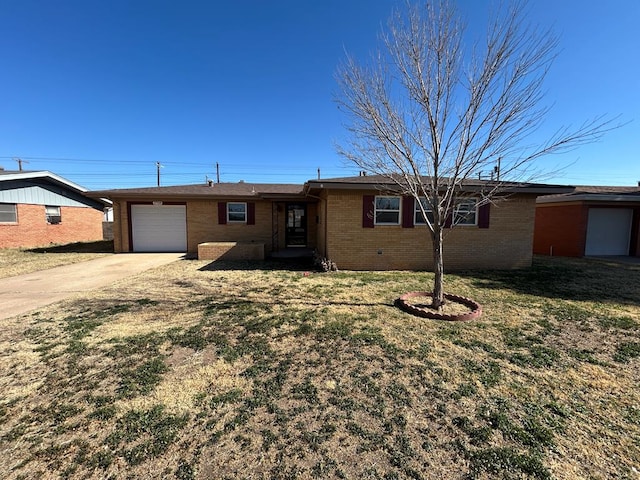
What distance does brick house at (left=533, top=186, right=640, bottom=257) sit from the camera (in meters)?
12.5

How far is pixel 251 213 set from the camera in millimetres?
12977

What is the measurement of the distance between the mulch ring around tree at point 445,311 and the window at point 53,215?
65.7 feet

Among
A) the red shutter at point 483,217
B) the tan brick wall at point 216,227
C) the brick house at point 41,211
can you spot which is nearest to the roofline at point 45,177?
the brick house at point 41,211

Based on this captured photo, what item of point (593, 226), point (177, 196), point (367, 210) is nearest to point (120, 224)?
point (177, 196)

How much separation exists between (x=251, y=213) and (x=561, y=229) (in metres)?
14.0

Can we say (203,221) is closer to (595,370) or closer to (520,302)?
(520,302)

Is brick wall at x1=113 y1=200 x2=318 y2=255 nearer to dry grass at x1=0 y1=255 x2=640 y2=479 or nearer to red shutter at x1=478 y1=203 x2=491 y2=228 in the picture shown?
dry grass at x1=0 y1=255 x2=640 y2=479

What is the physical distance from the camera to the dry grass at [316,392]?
205 centimetres

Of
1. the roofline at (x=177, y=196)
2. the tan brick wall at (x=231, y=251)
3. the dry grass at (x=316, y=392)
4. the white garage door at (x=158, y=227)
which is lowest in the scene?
the dry grass at (x=316, y=392)

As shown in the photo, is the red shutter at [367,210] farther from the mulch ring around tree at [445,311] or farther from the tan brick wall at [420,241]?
the mulch ring around tree at [445,311]

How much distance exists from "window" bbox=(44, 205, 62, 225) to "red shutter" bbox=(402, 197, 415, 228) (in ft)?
62.7

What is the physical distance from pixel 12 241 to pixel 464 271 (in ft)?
66.8

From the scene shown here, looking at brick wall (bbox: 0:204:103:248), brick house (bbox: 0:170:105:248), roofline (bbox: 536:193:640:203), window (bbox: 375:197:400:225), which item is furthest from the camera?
brick wall (bbox: 0:204:103:248)

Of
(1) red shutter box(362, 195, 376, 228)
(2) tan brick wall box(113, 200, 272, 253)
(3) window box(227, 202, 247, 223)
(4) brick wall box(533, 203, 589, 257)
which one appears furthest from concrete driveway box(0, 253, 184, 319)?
(4) brick wall box(533, 203, 589, 257)
